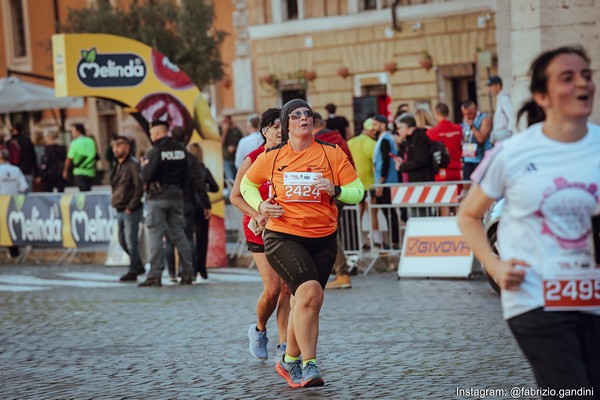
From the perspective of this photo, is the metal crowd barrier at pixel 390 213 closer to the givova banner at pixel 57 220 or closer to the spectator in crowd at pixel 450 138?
the spectator in crowd at pixel 450 138

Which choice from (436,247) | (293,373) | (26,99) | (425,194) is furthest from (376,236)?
(26,99)

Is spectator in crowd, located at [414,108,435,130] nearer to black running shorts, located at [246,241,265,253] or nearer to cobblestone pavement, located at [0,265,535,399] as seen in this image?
cobblestone pavement, located at [0,265,535,399]

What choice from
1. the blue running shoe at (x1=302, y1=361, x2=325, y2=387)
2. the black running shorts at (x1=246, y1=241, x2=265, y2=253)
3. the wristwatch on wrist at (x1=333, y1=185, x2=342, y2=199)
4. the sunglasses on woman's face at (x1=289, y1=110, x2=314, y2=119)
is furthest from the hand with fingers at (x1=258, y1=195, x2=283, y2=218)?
the black running shorts at (x1=246, y1=241, x2=265, y2=253)

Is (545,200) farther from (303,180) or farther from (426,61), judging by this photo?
(426,61)

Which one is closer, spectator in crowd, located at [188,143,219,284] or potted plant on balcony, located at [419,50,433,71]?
spectator in crowd, located at [188,143,219,284]

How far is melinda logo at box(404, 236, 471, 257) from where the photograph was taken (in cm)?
1694

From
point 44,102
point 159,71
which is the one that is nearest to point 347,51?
point 44,102

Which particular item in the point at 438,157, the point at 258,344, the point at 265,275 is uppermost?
the point at 438,157

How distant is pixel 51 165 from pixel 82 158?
145cm

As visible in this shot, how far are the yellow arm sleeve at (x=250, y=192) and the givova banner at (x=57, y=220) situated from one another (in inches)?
477

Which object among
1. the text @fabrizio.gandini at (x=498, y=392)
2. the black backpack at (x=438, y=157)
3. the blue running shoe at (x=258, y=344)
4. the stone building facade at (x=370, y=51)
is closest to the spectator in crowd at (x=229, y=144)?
the stone building facade at (x=370, y=51)

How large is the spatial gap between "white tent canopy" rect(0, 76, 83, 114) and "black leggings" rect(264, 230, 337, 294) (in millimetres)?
23673

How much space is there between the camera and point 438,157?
18.7 metres

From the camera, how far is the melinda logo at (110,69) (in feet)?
65.4
